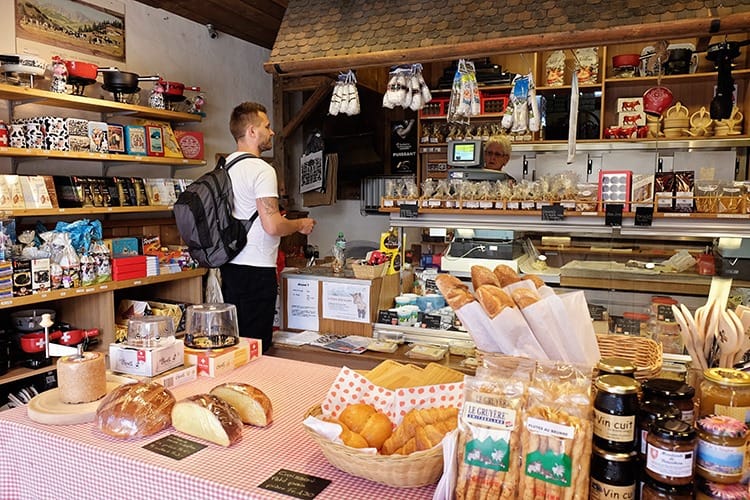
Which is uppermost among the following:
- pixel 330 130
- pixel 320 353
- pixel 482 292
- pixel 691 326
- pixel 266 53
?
pixel 266 53

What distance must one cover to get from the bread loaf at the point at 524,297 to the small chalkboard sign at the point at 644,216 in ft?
4.88

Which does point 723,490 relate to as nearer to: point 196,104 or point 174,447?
point 174,447

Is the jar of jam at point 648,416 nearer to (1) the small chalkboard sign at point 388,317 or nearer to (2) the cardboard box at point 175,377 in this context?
(2) the cardboard box at point 175,377

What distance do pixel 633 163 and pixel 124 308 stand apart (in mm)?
4776

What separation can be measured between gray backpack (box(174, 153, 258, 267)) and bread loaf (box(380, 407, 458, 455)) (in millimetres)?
1956

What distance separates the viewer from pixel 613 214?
273 centimetres

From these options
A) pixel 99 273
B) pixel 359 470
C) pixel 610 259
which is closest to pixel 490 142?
pixel 610 259

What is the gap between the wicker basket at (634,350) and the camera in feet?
5.16

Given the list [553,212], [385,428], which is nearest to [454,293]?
[385,428]

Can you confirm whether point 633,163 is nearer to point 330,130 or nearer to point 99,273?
point 330,130

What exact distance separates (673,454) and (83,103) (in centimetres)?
385

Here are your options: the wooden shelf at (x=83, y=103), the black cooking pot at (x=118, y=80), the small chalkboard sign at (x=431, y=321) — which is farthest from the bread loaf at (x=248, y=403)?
the black cooking pot at (x=118, y=80)

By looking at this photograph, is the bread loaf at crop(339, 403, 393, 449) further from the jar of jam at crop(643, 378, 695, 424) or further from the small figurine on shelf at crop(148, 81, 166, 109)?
the small figurine on shelf at crop(148, 81, 166, 109)

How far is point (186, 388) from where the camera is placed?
184cm
